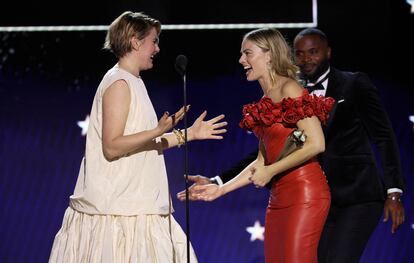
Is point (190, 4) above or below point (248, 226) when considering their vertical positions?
above

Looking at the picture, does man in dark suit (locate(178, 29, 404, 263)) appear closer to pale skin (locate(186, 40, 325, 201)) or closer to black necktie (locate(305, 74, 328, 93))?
black necktie (locate(305, 74, 328, 93))

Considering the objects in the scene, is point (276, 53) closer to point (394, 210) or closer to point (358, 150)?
point (358, 150)

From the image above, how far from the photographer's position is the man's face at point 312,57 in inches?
158

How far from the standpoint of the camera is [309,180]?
10.6ft

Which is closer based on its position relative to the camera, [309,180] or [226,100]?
[309,180]

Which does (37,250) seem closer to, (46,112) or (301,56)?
(46,112)

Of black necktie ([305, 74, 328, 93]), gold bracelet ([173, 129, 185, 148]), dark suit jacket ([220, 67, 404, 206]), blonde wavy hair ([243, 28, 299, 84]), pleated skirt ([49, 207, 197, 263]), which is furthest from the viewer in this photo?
black necktie ([305, 74, 328, 93])

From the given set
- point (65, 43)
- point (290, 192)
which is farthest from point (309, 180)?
point (65, 43)

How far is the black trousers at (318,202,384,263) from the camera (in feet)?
12.1

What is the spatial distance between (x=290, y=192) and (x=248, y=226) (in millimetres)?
1874

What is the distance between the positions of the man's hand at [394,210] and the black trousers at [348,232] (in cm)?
7

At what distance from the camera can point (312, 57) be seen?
4.03m

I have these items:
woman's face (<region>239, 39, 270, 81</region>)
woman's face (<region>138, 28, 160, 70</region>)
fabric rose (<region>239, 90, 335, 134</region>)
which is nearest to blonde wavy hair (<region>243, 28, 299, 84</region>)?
woman's face (<region>239, 39, 270, 81</region>)

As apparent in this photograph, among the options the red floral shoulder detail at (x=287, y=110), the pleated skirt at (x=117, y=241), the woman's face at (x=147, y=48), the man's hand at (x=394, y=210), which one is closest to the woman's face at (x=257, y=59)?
the red floral shoulder detail at (x=287, y=110)
